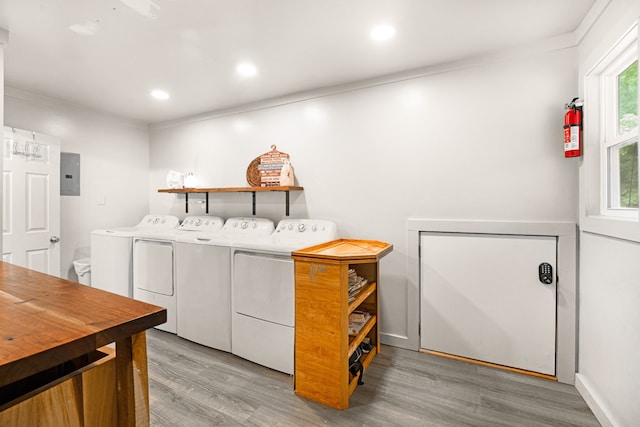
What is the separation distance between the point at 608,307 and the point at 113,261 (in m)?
3.91

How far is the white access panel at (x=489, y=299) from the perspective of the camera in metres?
2.09

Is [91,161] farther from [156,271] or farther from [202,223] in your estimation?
[156,271]

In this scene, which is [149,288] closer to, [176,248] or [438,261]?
[176,248]

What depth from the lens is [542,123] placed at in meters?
2.09

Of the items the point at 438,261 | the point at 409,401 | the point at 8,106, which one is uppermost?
the point at 8,106

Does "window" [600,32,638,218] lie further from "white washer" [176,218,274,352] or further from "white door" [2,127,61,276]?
"white door" [2,127,61,276]

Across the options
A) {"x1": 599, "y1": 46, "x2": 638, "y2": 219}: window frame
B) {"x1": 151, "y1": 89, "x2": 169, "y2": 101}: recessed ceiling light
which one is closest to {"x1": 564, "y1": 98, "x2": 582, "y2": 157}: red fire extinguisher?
{"x1": 599, "y1": 46, "x2": 638, "y2": 219}: window frame

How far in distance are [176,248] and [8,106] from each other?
221 cm

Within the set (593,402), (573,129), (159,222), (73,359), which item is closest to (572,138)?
(573,129)

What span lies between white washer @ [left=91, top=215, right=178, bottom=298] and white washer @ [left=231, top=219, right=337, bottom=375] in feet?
4.55

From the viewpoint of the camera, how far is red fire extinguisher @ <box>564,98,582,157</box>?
1871mm

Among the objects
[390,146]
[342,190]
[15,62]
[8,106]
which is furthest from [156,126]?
[390,146]

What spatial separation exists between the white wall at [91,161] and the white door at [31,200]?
0.70 ft

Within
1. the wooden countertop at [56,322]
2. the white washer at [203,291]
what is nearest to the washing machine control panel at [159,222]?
the white washer at [203,291]
